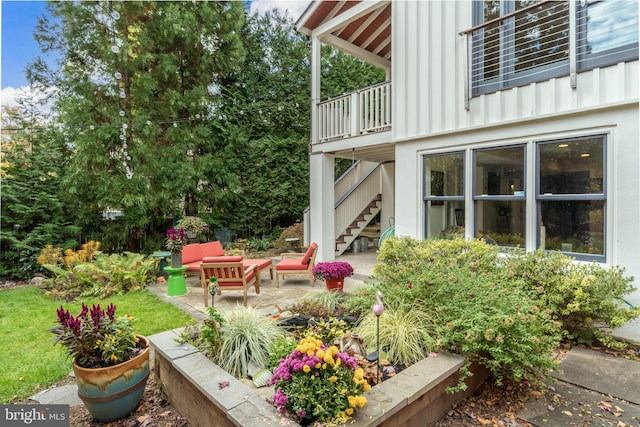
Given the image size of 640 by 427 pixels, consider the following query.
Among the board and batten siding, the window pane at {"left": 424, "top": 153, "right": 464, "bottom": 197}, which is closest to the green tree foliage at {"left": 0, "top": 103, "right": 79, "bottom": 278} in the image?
the board and batten siding

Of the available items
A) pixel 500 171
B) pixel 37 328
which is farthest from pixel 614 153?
pixel 37 328

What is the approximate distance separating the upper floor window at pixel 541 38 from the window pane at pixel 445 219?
1.81 meters

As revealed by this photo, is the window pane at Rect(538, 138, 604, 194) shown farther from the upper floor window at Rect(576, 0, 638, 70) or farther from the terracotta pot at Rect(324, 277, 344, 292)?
the terracotta pot at Rect(324, 277, 344, 292)

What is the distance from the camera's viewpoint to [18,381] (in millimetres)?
2984

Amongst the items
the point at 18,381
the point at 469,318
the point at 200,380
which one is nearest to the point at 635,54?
the point at 469,318

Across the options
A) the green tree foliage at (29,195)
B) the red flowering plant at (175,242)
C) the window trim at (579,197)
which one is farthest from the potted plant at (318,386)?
the green tree foliage at (29,195)

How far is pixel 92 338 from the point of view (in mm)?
2352

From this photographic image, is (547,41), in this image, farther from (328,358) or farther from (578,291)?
(328,358)

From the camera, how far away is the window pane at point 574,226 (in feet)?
12.9

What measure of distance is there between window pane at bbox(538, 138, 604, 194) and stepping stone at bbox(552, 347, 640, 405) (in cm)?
190

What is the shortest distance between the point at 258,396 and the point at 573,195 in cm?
437

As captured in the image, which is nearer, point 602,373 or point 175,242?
point 602,373

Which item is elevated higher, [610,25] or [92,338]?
[610,25]

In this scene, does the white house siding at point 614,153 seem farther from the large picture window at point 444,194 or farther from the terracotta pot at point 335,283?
the terracotta pot at point 335,283
